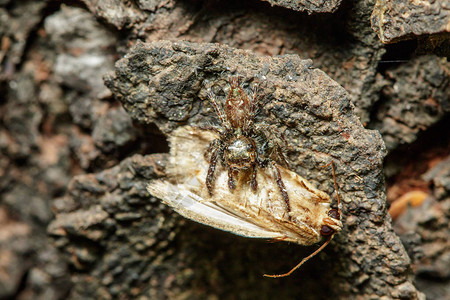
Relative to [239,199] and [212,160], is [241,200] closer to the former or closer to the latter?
[239,199]

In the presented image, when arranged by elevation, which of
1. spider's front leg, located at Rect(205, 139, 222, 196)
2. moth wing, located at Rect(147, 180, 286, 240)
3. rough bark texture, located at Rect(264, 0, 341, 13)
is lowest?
moth wing, located at Rect(147, 180, 286, 240)

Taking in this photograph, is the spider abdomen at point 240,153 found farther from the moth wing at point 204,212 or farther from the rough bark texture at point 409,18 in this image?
the rough bark texture at point 409,18

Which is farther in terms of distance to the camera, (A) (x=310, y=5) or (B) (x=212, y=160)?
(B) (x=212, y=160)

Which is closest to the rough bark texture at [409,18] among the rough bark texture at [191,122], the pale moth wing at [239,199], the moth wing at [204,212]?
the rough bark texture at [191,122]

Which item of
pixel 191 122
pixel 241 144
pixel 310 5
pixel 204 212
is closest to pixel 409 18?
pixel 310 5

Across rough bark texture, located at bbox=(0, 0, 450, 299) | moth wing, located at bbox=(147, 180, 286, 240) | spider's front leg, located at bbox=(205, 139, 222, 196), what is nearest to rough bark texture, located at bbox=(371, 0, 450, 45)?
rough bark texture, located at bbox=(0, 0, 450, 299)

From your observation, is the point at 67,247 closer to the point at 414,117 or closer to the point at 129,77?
the point at 129,77

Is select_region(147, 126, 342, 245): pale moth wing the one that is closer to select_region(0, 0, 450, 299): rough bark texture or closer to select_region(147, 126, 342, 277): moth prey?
select_region(147, 126, 342, 277): moth prey
